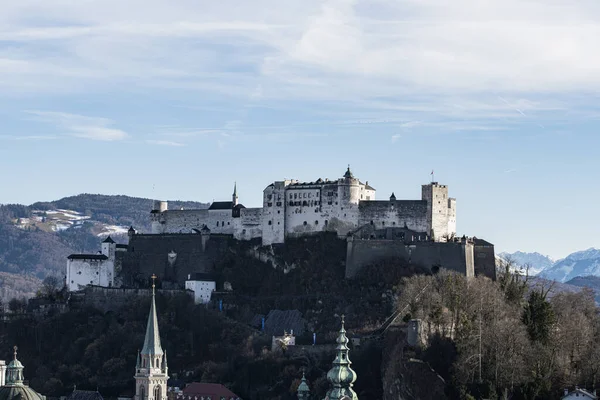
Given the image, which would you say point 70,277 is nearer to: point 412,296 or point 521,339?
point 412,296

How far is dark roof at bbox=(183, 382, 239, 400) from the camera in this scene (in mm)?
105125

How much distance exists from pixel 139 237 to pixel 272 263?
1342 centimetres

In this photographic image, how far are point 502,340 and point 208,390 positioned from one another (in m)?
27.8

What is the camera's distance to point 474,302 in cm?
9250

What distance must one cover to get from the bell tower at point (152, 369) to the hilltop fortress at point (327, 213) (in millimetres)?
14236

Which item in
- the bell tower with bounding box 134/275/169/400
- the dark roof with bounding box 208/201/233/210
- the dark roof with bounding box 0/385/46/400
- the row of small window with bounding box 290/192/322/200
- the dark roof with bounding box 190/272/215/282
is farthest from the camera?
the dark roof with bounding box 208/201/233/210

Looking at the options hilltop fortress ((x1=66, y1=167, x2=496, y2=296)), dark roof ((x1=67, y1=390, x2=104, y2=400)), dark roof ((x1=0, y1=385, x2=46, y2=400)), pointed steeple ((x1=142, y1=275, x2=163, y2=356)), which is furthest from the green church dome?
hilltop fortress ((x1=66, y1=167, x2=496, y2=296))

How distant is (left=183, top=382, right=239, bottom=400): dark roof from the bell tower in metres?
1.79

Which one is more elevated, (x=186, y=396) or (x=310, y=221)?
(x=310, y=221)

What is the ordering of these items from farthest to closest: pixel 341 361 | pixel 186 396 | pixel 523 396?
pixel 186 396 → pixel 523 396 → pixel 341 361

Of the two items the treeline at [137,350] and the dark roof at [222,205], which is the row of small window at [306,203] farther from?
the treeline at [137,350]

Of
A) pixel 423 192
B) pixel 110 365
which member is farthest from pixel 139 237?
pixel 423 192

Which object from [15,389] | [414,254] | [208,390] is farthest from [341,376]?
[414,254]

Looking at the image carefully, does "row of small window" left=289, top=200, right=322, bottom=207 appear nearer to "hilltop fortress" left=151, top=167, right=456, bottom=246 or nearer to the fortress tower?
"hilltop fortress" left=151, top=167, right=456, bottom=246
